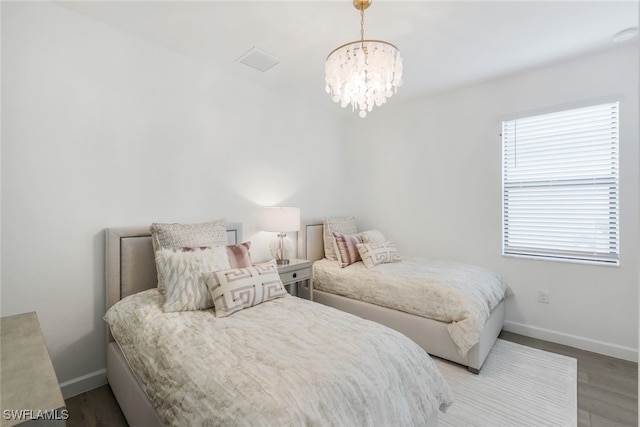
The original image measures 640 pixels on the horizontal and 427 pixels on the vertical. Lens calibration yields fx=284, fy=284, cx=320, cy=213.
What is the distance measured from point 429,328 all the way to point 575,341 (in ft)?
4.88

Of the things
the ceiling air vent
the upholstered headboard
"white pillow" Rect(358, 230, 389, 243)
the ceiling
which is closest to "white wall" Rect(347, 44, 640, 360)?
the ceiling

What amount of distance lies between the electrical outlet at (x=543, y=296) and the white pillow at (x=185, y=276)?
299 centimetres

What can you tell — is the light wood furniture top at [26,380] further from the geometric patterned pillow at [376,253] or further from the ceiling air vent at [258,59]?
the geometric patterned pillow at [376,253]

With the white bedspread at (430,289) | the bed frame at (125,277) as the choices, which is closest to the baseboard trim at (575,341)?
the white bedspread at (430,289)

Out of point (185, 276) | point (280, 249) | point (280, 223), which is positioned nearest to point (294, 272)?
point (280, 249)

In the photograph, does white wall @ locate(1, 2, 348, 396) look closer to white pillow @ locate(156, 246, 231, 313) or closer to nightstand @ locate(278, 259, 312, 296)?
white pillow @ locate(156, 246, 231, 313)

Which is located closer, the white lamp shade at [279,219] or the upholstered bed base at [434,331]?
the upholstered bed base at [434,331]

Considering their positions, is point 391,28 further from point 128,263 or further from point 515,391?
point 515,391

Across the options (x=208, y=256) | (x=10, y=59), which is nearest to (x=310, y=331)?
(x=208, y=256)

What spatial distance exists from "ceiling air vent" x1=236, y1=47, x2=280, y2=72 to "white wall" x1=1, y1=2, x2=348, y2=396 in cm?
35

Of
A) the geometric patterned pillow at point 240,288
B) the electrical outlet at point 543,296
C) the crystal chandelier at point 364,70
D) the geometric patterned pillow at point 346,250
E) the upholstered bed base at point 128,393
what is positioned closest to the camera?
the upholstered bed base at point 128,393

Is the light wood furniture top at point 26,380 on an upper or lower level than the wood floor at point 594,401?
upper

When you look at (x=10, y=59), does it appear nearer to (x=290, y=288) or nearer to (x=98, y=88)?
(x=98, y=88)

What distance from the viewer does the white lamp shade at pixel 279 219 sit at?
292cm
